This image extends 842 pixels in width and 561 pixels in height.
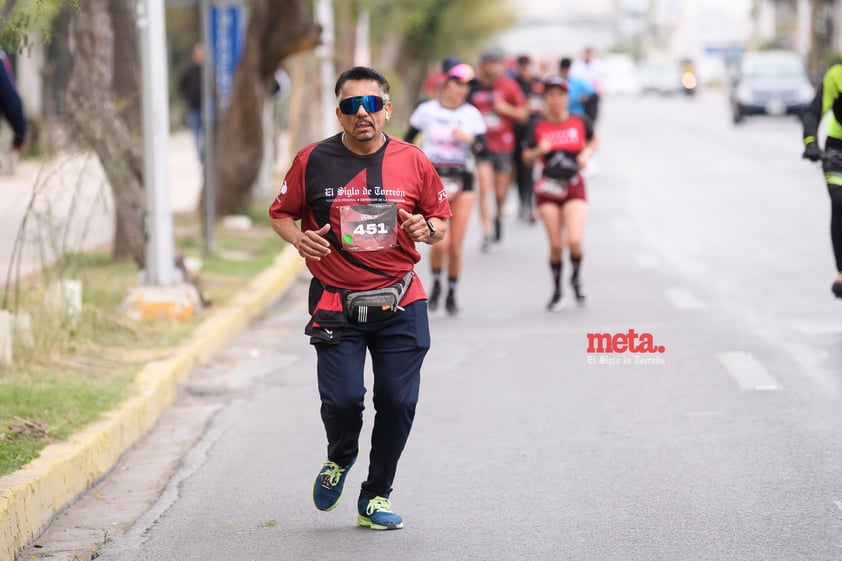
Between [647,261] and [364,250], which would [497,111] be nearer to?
[647,261]

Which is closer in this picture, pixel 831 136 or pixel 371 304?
pixel 371 304

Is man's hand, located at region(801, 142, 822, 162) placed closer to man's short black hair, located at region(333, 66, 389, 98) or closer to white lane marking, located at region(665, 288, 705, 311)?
white lane marking, located at region(665, 288, 705, 311)

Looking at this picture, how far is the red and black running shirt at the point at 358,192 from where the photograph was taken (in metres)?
5.88

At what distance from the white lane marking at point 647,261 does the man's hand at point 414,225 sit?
919cm

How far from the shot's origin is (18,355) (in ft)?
30.1

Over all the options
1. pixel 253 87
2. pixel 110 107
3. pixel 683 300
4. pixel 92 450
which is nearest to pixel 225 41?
pixel 253 87

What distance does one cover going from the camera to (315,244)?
5.75 m

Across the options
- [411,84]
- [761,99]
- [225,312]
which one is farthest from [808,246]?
[411,84]

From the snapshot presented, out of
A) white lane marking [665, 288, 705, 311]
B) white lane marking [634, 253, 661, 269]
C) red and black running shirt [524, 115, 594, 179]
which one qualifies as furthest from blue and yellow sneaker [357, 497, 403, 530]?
white lane marking [634, 253, 661, 269]

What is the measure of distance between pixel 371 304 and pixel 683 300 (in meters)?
6.98

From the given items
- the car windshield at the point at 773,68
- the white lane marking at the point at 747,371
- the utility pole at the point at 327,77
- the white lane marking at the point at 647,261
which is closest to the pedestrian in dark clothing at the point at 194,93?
the utility pole at the point at 327,77

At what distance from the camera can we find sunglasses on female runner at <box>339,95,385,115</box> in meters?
5.79

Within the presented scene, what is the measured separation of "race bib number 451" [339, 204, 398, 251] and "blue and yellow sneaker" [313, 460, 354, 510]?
3.03ft

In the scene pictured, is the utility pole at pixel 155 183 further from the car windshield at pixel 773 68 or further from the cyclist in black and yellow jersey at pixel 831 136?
the car windshield at pixel 773 68
